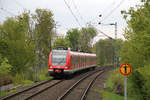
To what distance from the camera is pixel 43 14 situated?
39438 mm

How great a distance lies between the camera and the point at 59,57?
2473cm

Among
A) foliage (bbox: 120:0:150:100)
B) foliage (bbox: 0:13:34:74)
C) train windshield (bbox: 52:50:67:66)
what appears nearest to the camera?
foliage (bbox: 120:0:150:100)

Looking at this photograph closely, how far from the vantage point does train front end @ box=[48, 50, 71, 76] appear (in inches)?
960

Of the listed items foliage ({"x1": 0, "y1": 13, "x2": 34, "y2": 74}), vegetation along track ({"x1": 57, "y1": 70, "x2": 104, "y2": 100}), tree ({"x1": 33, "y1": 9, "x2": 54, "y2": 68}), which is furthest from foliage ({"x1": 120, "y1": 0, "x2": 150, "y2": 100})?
tree ({"x1": 33, "y1": 9, "x2": 54, "y2": 68})

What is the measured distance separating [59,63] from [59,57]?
627mm

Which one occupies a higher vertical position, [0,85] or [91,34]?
[91,34]

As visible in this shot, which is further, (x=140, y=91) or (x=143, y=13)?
(x=140, y=91)

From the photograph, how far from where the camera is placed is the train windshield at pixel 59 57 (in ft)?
80.7

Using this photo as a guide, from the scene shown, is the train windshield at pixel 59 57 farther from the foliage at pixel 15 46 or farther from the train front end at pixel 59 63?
the foliage at pixel 15 46

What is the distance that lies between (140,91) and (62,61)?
12.8m

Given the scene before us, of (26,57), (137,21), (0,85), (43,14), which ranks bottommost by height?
(0,85)

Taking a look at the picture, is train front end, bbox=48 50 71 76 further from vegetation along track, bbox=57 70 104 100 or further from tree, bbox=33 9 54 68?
tree, bbox=33 9 54 68

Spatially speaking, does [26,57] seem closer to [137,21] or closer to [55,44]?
[137,21]

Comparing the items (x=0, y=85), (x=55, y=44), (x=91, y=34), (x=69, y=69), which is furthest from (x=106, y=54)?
(x=0, y=85)
